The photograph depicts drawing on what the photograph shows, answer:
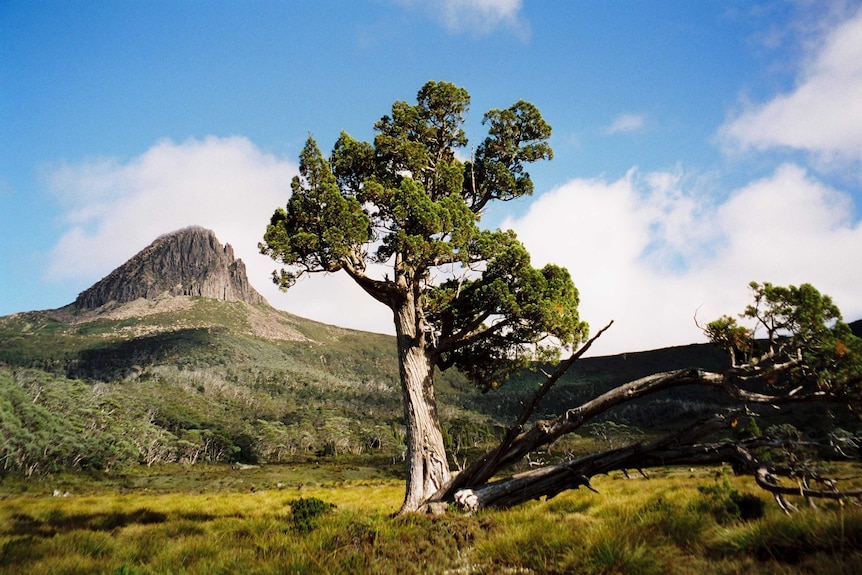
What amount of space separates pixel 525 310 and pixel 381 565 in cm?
696

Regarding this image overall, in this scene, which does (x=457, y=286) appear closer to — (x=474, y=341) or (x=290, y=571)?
(x=474, y=341)

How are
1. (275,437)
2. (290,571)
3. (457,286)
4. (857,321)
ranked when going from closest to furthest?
(290,571), (457,286), (275,437), (857,321)

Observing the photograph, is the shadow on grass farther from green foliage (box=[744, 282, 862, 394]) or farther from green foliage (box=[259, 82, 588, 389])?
green foliage (box=[744, 282, 862, 394])

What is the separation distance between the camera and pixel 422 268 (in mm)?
11070

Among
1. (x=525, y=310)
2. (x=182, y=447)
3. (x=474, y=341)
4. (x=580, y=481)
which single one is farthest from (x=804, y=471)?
(x=182, y=447)

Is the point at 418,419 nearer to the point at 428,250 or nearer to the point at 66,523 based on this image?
the point at 428,250

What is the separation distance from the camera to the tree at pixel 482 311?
7531 millimetres

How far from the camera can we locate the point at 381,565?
4.66 m

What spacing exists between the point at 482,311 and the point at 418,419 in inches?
131

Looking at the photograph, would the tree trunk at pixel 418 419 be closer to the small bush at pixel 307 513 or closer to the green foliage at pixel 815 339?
the small bush at pixel 307 513

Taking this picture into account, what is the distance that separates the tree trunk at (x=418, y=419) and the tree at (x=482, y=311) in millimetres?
32

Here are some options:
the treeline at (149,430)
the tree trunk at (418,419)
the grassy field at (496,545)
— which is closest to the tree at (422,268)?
the tree trunk at (418,419)

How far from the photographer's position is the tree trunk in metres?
9.77

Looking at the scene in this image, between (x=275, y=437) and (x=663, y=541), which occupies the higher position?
(x=663, y=541)
